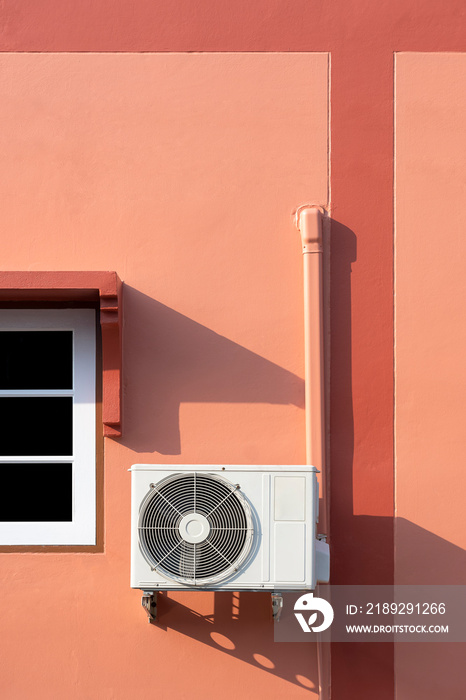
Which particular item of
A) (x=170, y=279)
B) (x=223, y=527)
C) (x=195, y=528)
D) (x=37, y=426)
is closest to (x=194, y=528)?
(x=195, y=528)

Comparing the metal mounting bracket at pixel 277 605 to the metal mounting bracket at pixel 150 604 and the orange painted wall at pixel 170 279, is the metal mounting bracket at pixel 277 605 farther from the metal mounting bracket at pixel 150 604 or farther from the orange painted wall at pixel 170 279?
the metal mounting bracket at pixel 150 604

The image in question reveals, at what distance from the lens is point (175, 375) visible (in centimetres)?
334

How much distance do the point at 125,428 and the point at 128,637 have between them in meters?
0.98

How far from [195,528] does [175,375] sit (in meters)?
0.78

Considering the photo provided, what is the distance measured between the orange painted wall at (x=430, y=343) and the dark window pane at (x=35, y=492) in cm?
164

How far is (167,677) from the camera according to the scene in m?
3.23

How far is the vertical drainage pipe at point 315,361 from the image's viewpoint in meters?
3.21

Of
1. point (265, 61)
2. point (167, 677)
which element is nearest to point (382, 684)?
point (167, 677)

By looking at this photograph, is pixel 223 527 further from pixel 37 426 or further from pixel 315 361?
pixel 37 426

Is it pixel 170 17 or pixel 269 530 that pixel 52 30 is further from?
pixel 269 530

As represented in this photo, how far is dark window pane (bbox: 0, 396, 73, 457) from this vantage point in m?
3.46

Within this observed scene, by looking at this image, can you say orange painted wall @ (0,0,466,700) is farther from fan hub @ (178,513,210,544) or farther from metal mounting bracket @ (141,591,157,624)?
fan hub @ (178,513,210,544)

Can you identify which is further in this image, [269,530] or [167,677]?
[167,677]

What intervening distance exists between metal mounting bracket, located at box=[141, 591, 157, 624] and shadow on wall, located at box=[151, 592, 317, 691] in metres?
0.06
